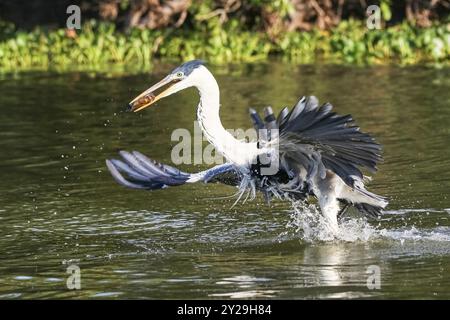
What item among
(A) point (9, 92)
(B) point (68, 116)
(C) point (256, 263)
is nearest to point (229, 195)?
(C) point (256, 263)

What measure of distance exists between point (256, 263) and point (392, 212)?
5.51 ft

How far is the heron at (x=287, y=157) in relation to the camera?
22.3 feet

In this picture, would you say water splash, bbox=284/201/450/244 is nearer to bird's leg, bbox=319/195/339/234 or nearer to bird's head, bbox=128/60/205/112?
bird's leg, bbox=319/195/339/234

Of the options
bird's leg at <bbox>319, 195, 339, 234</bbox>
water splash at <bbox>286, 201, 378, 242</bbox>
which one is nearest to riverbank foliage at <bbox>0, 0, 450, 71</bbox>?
water splash at <bbox>286, 201, 378, 242</bbox>

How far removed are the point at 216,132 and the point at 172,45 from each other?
11747 millimetres

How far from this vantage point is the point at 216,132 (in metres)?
7.27

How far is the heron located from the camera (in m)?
6.80

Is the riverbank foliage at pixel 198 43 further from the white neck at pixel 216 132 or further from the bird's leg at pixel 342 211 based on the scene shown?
the white neck at pixel 216 132

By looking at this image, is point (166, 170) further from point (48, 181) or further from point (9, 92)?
point (9, 92)

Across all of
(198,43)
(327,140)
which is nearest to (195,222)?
(327,140)

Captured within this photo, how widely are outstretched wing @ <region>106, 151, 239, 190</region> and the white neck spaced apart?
0.13 metres

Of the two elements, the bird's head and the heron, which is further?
the bird's head

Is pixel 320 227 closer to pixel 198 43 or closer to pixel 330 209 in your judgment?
pixel 330 209

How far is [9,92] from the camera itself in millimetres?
15414
